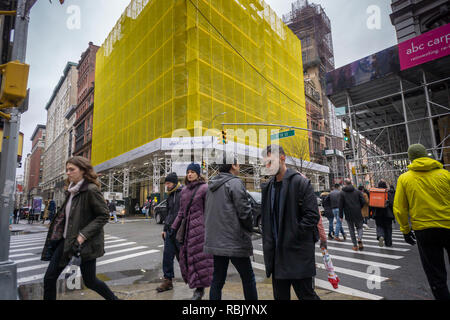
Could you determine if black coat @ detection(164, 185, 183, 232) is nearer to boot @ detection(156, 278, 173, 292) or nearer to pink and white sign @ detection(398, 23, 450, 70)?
boot @ detection(156, 278, 173, 292)

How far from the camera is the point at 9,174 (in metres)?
3.98

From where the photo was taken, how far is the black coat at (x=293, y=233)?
7.89ft

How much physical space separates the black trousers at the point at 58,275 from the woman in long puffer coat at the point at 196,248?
1088 mm

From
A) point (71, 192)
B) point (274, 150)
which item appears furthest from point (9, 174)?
point (274, 150)

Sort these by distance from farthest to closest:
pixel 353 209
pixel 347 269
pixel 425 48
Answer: pixel 425 48, pixel 353 209, pixel 347 269

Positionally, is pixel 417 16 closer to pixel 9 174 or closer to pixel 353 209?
pixel 353 209

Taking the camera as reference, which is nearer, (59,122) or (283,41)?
(283,41)

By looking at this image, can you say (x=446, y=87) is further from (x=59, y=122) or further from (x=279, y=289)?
(x=59, y=122)

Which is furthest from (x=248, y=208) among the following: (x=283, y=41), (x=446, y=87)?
(x=283, y=41)

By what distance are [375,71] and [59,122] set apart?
3899 inches

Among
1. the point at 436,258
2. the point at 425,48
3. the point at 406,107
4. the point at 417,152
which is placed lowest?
the point at 436,258

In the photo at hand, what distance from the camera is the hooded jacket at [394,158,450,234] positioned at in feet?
10.2

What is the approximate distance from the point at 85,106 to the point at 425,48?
197 ft

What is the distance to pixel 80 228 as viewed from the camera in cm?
Result: 290
